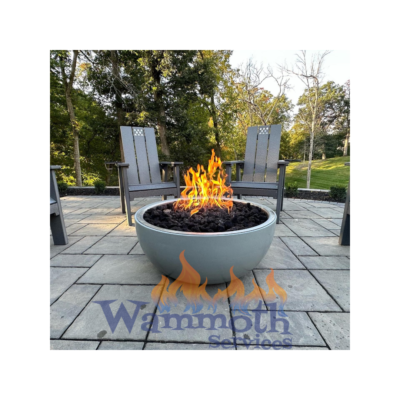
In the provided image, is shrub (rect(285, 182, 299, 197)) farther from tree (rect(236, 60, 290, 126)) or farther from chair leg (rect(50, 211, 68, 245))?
chair leg (rect(50, 211, 68, 245))

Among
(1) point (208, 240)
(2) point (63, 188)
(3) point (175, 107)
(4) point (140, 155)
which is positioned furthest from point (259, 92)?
(1) point (208, 240)

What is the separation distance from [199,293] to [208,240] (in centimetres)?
37

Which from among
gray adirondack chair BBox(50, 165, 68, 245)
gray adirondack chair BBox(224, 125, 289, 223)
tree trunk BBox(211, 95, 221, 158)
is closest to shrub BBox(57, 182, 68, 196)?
gray adirondack chair BBox(50, 165, 68, 245)

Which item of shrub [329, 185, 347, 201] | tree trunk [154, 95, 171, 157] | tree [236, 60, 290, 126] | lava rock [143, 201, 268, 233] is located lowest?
shrub [329, 185, 347, 201]

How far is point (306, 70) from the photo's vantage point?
485 cm

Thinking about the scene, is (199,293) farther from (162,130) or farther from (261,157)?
(162,130)

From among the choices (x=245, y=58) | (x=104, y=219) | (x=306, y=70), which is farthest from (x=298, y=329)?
(x=245, y=58)

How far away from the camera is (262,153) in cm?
308

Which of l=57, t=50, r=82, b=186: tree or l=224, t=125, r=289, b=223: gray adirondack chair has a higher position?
l=57, t=50, r=82, b=186: tree

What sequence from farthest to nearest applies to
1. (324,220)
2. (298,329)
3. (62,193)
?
(62,193), (324,220), (298,329)

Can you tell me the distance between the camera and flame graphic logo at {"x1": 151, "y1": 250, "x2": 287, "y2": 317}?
1.19m
